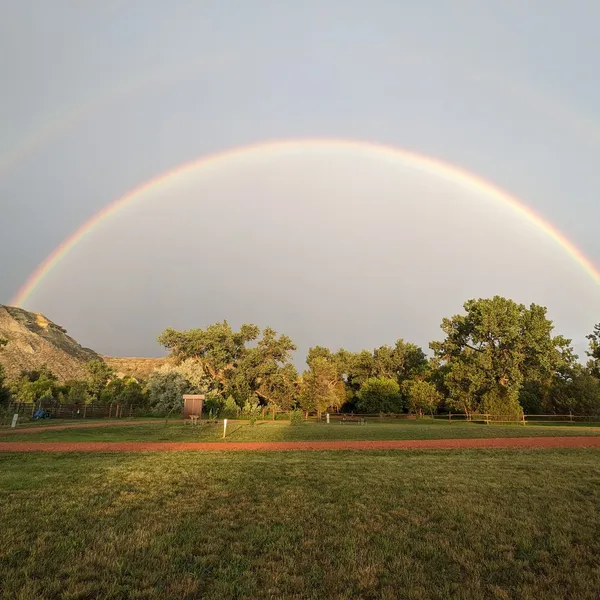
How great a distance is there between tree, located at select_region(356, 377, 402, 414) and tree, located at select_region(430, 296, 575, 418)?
839 cm

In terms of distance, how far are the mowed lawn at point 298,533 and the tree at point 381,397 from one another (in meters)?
49.0

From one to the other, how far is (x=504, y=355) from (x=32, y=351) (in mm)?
101280

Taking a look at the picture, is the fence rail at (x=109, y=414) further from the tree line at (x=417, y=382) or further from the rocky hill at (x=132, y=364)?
the rocky hill at (x=132, y=364)

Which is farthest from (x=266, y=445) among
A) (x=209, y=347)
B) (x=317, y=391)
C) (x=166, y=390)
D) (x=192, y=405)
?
(x=209, y=347)

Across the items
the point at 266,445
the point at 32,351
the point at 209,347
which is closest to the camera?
the point at 266,445

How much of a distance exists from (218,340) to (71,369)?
5703 cm

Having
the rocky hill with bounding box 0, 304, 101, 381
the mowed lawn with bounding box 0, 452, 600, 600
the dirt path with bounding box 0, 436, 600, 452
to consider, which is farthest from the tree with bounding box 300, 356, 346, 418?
the rocky hill with bounding box 0, 304, 101, 381

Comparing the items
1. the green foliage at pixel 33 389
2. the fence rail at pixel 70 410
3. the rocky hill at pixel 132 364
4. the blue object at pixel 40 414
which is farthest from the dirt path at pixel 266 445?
the rocky hill at pixel 132 364

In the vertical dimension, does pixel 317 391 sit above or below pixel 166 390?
above

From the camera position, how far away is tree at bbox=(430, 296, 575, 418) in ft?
171

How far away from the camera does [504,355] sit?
179 feet

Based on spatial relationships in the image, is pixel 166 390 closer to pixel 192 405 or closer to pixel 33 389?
pixel 192 405

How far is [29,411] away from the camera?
3616cm

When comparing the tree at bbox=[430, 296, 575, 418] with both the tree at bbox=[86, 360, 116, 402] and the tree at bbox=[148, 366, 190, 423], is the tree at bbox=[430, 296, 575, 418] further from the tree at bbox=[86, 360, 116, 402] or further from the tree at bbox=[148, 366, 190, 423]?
the tree at bbox=[86, 360, 116, 402]
